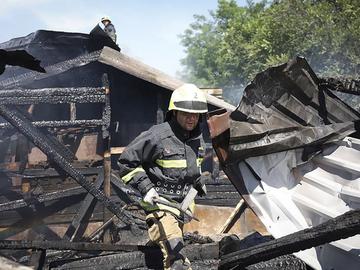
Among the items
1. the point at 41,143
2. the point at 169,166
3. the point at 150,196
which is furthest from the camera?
the point at 41,143

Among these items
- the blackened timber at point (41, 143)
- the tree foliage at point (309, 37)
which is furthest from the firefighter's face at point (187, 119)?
the tree foliage at point (309, 37)

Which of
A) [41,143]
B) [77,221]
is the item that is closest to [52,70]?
[41,143]

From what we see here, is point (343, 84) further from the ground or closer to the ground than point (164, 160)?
further from the ground

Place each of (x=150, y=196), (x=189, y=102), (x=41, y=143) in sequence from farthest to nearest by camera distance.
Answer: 1. (x=41, y=143)
2. (x=189, y=102)
3. (x=150, y=196)

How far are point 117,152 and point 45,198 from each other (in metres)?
1.61

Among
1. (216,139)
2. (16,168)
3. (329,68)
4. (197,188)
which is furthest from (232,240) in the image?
(329,68)

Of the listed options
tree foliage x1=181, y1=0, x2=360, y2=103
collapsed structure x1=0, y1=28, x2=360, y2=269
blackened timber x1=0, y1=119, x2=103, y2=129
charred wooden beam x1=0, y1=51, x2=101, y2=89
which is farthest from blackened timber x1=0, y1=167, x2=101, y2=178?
tree foliage x1=181, y1=0, x2=360, y2=103

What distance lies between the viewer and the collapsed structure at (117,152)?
3.58 m

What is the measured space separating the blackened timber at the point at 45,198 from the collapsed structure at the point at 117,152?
0.7 inches

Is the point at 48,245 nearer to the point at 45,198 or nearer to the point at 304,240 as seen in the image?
the point at 304,240

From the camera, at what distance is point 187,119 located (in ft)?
12.1

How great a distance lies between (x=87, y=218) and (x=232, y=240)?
372 centimetres

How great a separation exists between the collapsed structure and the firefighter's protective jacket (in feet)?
1.24

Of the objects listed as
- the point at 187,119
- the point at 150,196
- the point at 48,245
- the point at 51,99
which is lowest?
the point at 48,245
